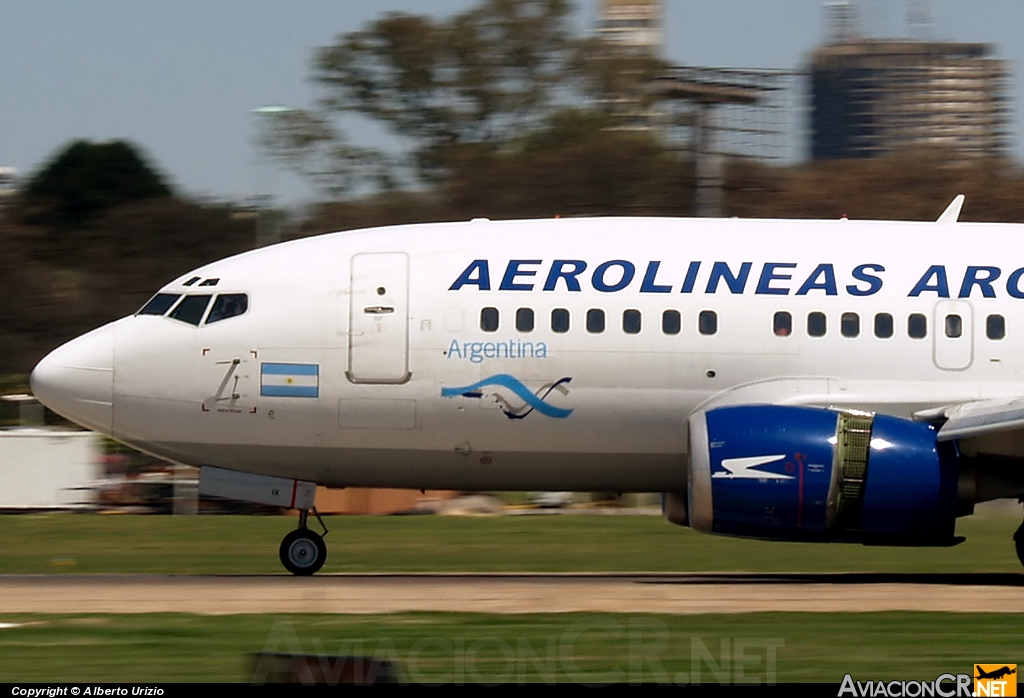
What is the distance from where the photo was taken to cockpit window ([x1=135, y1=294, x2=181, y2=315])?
18.2 meters

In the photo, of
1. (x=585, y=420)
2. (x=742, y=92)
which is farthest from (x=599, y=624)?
(x=742, y=92)

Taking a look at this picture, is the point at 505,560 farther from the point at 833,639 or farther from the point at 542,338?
the point at 833,639

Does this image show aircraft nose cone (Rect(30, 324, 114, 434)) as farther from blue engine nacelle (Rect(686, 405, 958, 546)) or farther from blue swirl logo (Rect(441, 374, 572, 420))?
blue engine nacelle (Rect(686, 405, 958, 546))

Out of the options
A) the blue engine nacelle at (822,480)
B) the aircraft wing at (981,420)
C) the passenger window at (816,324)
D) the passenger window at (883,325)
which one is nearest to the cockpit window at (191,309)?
the blue engine nacelle at (822,480)

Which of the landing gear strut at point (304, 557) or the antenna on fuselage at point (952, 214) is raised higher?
the antenna on fuselage at point (952, 214)

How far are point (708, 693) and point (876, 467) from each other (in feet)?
21.8

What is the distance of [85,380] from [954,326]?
30.6 feet

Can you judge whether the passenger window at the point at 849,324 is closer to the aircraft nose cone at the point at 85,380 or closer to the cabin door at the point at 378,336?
the cabin door at the point at 378,336

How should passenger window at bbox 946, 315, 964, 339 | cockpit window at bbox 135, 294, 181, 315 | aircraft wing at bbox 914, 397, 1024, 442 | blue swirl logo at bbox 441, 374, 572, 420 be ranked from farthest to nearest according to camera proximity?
cockpit window at bbox 135, 294, 181, 315 → passenger window at bbox 946, 315, 964, 339 → blue swirl logo at bbox 441, 374, 572, 420 → aircraft wing at bbox 914, 397, 1024, 442

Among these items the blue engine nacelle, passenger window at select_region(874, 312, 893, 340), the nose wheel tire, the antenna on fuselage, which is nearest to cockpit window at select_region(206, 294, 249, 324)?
the nose wheel tire

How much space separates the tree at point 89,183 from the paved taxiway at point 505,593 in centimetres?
6800

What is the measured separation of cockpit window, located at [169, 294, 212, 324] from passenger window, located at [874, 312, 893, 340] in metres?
7.17

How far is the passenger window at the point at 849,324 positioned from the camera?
17.9 m

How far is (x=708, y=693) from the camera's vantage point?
33.2 feet
